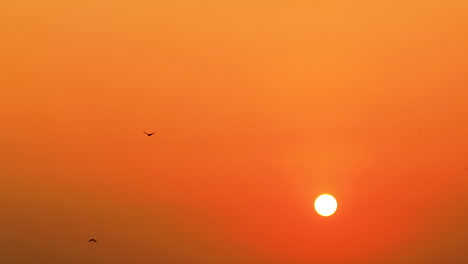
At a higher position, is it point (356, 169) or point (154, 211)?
point (356, 169)

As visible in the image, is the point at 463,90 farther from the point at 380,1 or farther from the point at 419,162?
the point at 380,1

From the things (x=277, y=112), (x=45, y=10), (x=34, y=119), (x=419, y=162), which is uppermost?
(x=419, y=162)

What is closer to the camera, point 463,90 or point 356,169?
point 463,90

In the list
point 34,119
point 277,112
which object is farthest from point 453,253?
point 34,119

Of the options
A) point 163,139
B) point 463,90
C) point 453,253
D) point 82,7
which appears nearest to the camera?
point 82,7

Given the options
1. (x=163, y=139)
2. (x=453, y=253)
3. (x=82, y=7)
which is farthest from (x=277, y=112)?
(x=453, y=253)

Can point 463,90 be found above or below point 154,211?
above

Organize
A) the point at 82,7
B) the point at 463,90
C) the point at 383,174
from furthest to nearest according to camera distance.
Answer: the point at 383,174 < the point at 463,90 < the point at 82,7

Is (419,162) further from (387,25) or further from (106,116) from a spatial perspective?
(106,116)

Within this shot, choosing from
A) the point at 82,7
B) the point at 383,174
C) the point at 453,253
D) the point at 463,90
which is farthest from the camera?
the point at 453,253
